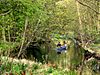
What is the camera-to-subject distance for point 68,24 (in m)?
38.1

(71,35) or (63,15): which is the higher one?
(63,15)

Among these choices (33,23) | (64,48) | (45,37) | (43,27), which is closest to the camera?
(33,23)

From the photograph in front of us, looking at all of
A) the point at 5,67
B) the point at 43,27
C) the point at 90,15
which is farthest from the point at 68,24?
the point at 5,67

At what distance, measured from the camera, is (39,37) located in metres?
25.8

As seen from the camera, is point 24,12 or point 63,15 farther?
point 63,15

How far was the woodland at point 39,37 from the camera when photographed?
12461mm

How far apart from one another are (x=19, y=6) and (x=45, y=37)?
14.9 metres

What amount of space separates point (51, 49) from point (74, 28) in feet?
18.6

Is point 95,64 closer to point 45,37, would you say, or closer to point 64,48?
point 45,37

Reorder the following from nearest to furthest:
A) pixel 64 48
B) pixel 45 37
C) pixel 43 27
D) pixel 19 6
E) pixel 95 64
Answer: pixel 19 6 → pixel 95 64 → pixel 43 27 → pixel 45 37 → pixel 64 48

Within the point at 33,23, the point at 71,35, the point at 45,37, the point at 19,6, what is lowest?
the point at 71,35

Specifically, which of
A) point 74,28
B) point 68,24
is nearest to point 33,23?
point 68,24

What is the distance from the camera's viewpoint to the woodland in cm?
1246

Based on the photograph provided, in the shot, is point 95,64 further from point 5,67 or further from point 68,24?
point 68,24
